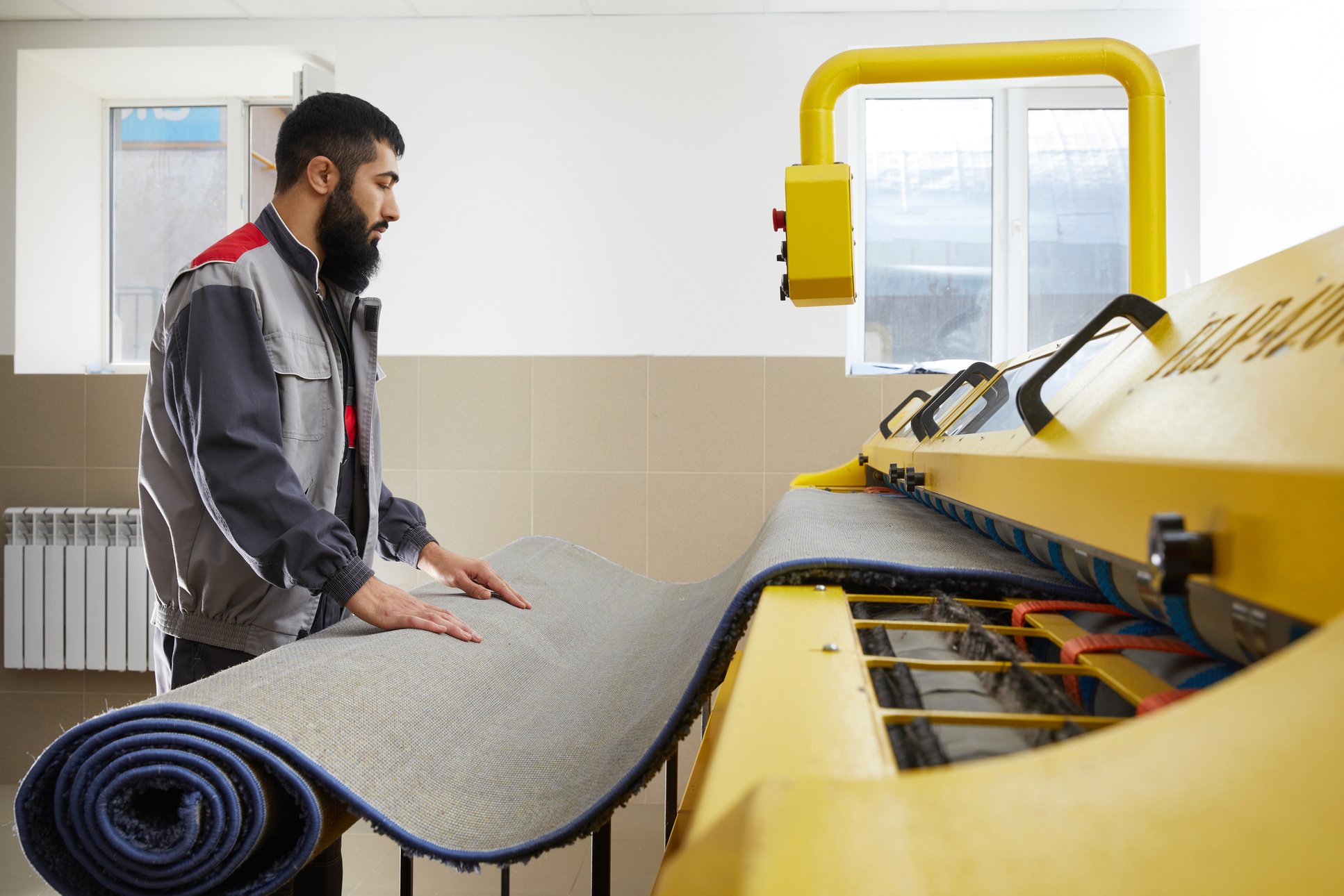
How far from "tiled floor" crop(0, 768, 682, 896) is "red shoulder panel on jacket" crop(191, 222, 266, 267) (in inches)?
68.5

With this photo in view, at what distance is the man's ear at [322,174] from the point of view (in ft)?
5.16

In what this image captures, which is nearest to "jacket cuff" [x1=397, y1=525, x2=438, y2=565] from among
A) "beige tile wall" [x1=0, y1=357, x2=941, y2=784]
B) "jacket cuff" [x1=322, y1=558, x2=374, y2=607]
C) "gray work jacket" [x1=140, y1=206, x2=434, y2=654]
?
"gray work jacket" [x1=140, y1=206, x2=434, y2=654]

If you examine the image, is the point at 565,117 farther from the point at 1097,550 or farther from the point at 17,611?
the point at 1097,550

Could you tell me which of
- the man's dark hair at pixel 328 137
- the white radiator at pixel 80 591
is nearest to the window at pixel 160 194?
the white radiator at pixel 80 591

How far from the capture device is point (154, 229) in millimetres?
3846

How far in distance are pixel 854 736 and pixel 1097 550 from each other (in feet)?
0.85

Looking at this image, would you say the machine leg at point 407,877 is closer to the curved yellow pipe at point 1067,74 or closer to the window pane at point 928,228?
the curved yellow pipe at point 1067,74

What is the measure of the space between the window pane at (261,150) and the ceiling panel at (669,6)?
4.94ft

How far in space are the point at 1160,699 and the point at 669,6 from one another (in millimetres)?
3270

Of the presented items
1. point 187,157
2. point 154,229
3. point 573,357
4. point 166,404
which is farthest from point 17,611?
point 166,404

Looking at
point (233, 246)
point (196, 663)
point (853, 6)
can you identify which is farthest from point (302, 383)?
point (853, 6)

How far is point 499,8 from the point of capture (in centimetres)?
328

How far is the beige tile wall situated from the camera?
3.28 m

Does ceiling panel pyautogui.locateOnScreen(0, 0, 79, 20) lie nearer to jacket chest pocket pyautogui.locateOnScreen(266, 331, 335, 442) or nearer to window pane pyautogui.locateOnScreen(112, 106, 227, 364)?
window pane pyautogui.locateOnScreen(112, 106, 227, 364)
